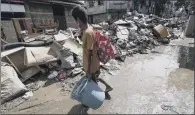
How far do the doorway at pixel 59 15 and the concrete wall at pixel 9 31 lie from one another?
156 inches

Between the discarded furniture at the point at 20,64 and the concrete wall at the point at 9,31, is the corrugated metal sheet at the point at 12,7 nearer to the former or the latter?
the concrete wall at the point at 9,31

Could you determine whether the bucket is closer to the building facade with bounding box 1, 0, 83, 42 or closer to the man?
the man

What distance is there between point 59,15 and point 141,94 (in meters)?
10.0

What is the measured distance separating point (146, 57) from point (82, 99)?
3964 millimetres

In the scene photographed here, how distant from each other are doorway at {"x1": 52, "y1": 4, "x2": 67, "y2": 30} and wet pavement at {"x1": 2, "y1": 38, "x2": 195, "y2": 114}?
8042 millimetres

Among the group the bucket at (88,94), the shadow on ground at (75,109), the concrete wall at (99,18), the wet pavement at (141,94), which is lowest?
the shadow on ground at (75,109)

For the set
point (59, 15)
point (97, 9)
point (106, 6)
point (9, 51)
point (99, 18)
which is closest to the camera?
point (9, 51)

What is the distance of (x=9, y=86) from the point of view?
10.0 ft

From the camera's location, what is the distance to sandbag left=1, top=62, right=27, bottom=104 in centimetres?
300

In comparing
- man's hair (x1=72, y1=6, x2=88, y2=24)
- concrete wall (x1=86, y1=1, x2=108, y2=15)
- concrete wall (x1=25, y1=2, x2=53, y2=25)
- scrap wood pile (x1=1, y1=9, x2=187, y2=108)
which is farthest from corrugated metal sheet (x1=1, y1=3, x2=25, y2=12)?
concrete wall (x1=86, y1=1, x2=108, y2=15)

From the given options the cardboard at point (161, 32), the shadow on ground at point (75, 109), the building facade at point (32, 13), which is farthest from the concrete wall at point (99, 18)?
the shadow on ground at point (75, 109)

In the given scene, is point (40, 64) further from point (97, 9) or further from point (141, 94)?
point (97, 9)

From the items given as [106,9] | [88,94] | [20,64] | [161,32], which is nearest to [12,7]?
[20,64]

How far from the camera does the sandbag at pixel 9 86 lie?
3002 mm
